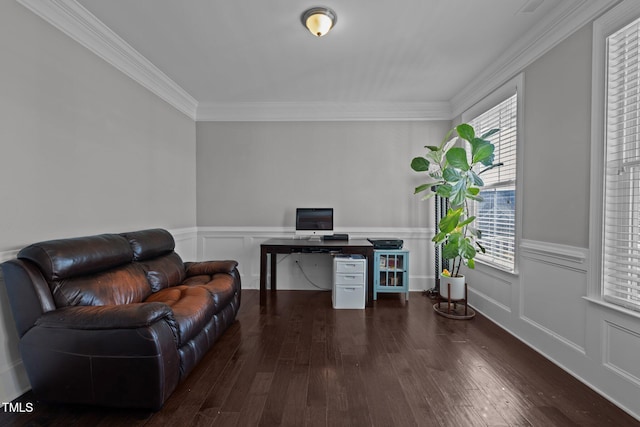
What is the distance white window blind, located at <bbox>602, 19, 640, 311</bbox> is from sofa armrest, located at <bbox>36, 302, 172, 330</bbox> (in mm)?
2902

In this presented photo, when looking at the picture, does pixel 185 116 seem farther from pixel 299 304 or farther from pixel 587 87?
pixel 587 87

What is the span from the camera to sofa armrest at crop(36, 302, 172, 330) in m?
1.59

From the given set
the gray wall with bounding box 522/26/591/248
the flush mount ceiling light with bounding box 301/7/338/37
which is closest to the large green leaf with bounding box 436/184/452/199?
the gray wall with bounding box 522/26/591/248

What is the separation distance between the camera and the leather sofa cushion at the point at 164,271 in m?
2.55

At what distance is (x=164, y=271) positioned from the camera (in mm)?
2695

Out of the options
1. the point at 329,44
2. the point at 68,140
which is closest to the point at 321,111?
the point at 329,44

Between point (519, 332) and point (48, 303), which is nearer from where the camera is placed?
point (48, 303)

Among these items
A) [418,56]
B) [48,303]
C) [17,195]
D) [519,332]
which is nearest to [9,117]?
[17,195]

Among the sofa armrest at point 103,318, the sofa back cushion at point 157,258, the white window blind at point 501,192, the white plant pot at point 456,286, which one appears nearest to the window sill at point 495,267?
the white window blind at point 501,192

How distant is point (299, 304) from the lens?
3596mm

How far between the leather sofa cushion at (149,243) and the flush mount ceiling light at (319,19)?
238 cm

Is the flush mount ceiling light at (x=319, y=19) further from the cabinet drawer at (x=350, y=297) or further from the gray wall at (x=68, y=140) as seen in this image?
the cabinet drawer at (x=350, y=297)

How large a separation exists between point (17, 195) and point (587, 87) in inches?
157

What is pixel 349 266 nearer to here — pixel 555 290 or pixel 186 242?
pixel 555 290
